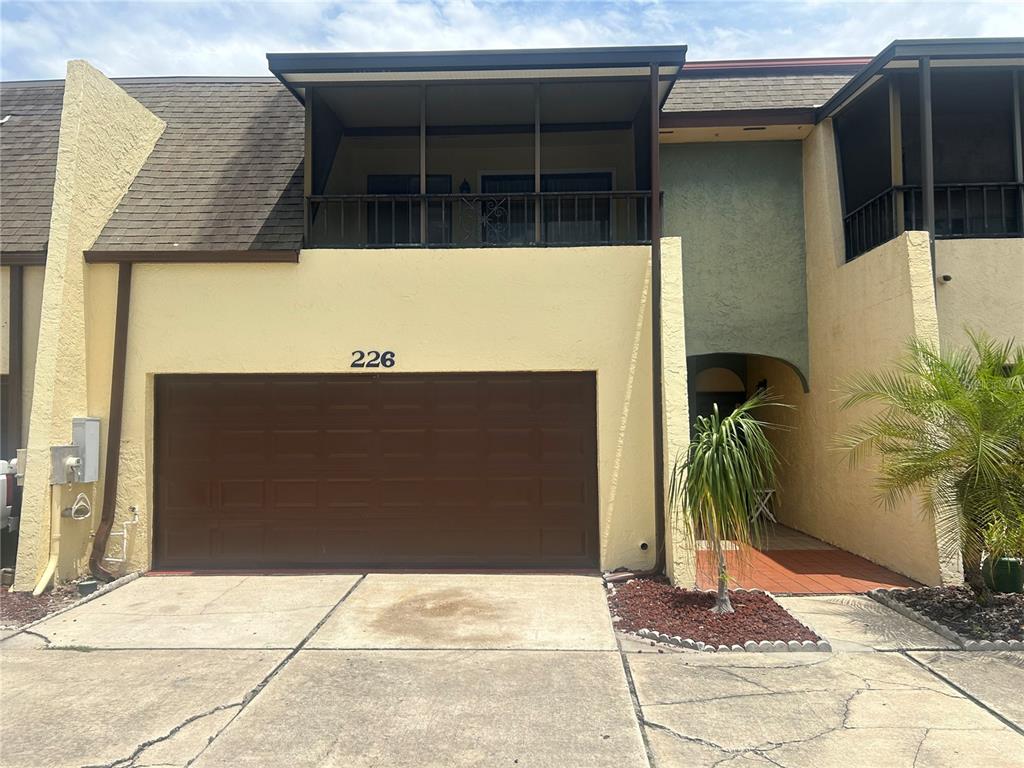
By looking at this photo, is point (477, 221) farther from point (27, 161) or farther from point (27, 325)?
point (27, 161)

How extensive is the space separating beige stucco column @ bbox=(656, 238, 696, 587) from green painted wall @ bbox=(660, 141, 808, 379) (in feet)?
7.30

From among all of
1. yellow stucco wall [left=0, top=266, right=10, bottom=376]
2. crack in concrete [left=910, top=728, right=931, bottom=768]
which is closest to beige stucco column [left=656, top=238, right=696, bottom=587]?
crack in concrete [left=910, top=728, right=931, bottom=768]

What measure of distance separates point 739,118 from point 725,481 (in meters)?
5.85

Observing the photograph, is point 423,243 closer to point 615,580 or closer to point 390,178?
point 390,178

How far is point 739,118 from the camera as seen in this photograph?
9281 mm

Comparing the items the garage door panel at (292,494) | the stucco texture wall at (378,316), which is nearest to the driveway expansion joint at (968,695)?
the stucco texture wall at (378,316)

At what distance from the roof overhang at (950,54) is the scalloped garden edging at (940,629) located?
19.3 feet

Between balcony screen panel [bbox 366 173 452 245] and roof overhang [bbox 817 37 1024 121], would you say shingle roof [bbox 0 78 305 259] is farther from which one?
roof overhang [bbox 817 37 1024 121]

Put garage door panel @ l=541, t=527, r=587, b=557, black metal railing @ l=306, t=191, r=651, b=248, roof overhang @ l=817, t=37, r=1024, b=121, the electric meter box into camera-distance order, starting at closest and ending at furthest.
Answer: the electric meter box → roof overhang @ l=817, t=37, r=1024, b=121 → garage door panel @ l=541, t=527, r=587, b=557 → black metal railing @ l=306, t=191, r=651, b=248

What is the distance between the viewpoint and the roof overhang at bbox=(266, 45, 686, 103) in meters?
7.62

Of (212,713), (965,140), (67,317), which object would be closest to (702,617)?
(212,713)

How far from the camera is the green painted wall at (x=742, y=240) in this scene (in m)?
9.75

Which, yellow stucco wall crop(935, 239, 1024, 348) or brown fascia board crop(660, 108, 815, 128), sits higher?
brown fascia board crop(660, 108, 815, 128)

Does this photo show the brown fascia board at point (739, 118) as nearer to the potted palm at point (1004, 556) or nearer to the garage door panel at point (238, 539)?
the potted palm at point (1004, 556)
